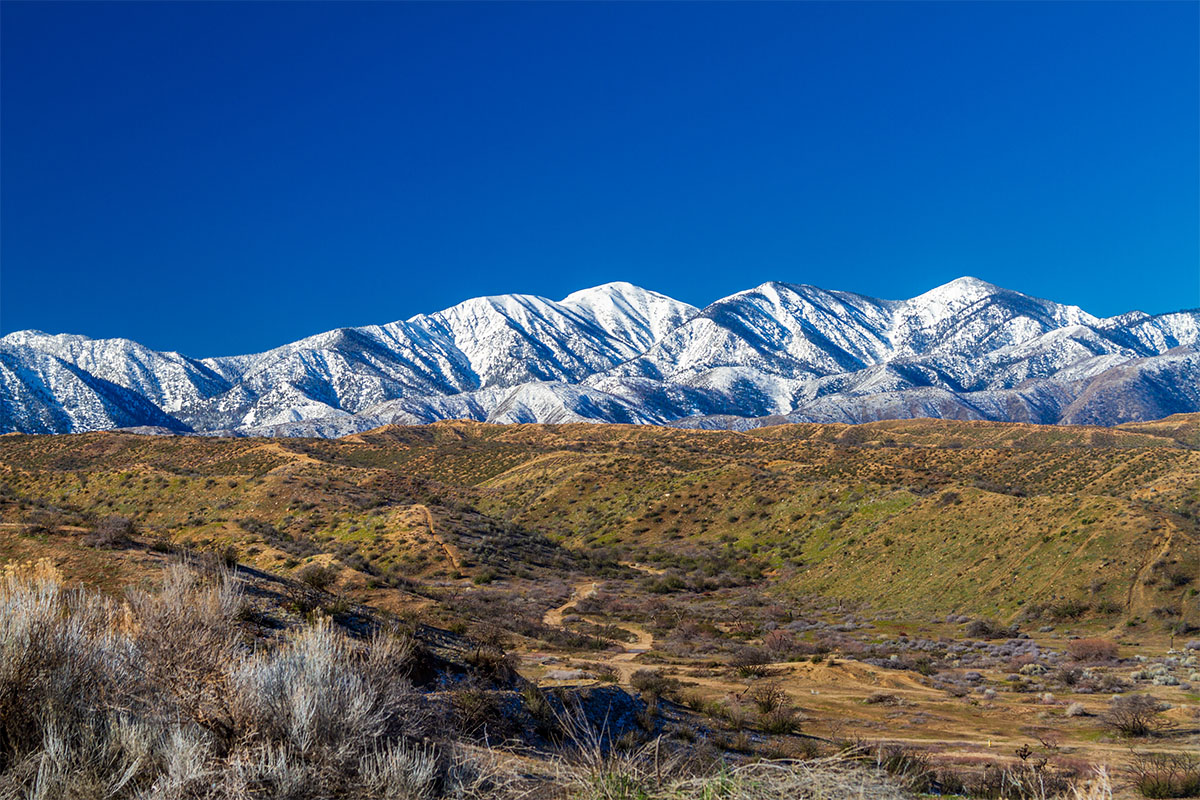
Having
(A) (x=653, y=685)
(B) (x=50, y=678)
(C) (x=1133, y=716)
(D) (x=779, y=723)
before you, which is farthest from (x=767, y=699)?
(B) (x=50, y=678)

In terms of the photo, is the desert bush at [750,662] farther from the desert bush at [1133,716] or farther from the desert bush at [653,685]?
the desert bush at [1133,716]

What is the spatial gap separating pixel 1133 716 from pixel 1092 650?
10.6m

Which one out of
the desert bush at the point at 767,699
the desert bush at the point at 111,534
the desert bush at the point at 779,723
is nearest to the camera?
the desert bush at the point at 779,723

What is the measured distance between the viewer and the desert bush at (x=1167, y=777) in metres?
11.8

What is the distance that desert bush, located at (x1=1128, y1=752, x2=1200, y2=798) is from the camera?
1180 cm

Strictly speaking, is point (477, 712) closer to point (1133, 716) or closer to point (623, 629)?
point (1133, 716)

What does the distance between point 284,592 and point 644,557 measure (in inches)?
1512

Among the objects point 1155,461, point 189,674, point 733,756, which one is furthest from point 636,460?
point 189,674

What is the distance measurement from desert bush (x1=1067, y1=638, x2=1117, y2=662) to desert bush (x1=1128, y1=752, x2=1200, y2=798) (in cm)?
1388

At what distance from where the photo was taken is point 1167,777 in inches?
482

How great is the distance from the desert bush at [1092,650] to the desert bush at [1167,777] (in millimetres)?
13883

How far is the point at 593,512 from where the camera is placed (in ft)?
217

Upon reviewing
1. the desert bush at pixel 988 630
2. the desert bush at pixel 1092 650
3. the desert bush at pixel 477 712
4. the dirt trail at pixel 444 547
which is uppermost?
the dirt trail at pixel 444 547

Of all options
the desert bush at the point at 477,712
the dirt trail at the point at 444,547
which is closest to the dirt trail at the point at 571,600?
the dirt trail at the point at 444,547
